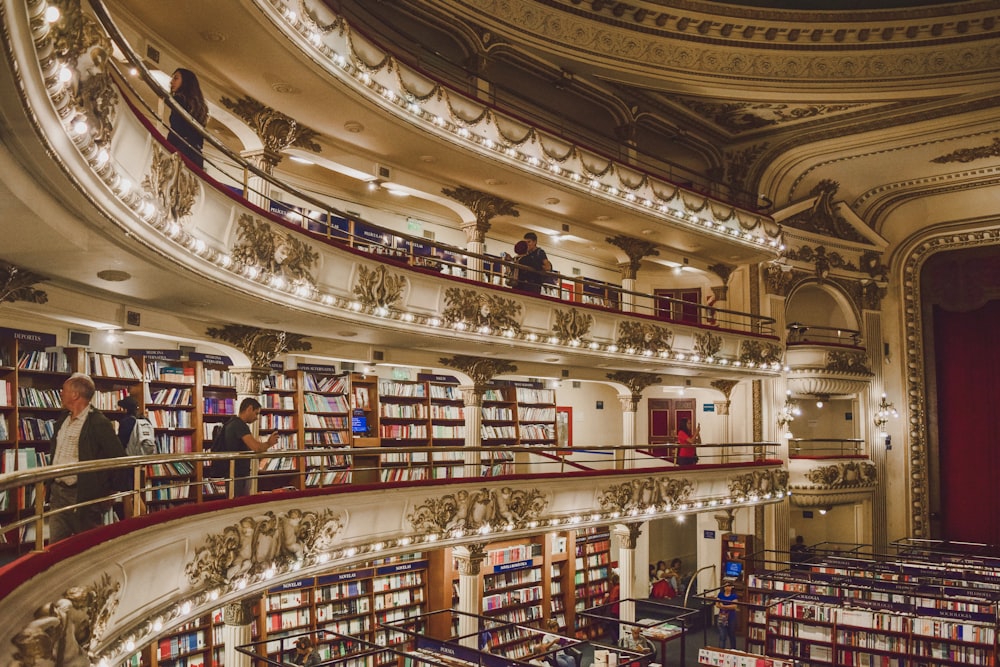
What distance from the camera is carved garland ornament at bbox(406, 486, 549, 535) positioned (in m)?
9.50

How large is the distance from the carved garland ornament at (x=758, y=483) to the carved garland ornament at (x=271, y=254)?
32.9 feet

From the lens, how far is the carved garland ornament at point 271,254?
7.04 m

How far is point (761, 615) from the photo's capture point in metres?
12.6

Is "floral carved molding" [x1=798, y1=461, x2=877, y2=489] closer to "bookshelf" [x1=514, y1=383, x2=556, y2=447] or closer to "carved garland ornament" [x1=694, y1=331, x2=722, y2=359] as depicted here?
"carved garland ornament" [x1=694, y1=331, x2=722, y2=359]

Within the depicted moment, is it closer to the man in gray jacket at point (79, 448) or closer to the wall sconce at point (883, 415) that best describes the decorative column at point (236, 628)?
the man in gray jacket at point (79, 448)

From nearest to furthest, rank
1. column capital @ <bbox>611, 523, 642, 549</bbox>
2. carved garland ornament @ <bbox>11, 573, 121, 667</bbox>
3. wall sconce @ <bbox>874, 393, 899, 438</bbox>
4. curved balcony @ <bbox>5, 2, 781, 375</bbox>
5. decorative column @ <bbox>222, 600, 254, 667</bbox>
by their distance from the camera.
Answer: carved garland ornament @ <bbox>11, 573, 121, 667</bbox>
curved balcony @ <bbox>5, 2, 781, 375</bbox>
decorative column @ <bbox>222, 600, 254, 667</bbox>
column capital @ <bbox>611, 523, 642, 549</bbox>
wall sconce @ <bbox>874, 393, 899, 438</bbox>

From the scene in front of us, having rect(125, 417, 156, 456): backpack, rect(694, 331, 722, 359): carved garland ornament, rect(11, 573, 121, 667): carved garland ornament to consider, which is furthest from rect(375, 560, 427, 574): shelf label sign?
rect(11, 573, 121, 667): carved garland ornament

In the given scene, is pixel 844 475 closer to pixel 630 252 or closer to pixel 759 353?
pixel 759 353

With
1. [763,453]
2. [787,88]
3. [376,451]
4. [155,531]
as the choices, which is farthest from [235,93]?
[763,453]

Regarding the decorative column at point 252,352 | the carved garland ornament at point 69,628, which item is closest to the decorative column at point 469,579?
the decorative column at point 252,352

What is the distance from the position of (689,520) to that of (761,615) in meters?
5.80

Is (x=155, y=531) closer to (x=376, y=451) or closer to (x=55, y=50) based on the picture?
(x=376, y=451)

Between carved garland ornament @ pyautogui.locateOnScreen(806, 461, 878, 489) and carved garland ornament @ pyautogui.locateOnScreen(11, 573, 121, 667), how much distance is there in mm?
15447

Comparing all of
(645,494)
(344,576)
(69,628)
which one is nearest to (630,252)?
(645,494)
